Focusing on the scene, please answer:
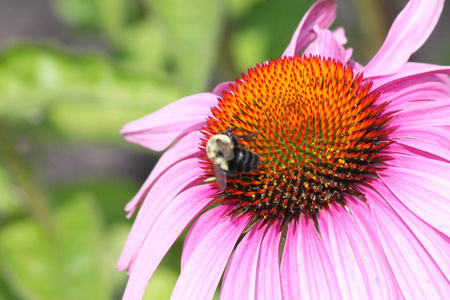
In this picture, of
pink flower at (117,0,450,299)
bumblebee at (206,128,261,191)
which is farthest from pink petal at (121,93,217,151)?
bumblebee at (206,128,261,191)

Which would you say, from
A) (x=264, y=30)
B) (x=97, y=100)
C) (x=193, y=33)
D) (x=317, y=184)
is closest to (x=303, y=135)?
(x=317, y=184)

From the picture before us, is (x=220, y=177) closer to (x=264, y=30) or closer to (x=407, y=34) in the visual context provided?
(x=407, y=34)

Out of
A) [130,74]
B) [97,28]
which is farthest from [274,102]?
[97,28]

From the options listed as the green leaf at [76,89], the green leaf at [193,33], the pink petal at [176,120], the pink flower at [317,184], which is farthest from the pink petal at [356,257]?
the green leaf at [76,89]

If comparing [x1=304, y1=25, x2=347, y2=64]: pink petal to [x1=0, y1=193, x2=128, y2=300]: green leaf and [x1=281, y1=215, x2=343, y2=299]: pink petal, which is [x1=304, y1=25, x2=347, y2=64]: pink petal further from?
[x1=0, y1=193, x2=128, y2=300]: green leaf

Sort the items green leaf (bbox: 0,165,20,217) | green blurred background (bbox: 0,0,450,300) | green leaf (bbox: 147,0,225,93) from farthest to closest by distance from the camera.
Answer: green leaf (bbox: 0,165,20,217)
green blurred background (bbox: 0,0,450,300)
green leaf (bbox: 147,0,225,93)

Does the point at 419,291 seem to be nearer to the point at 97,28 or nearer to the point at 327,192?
the point at 327,192
